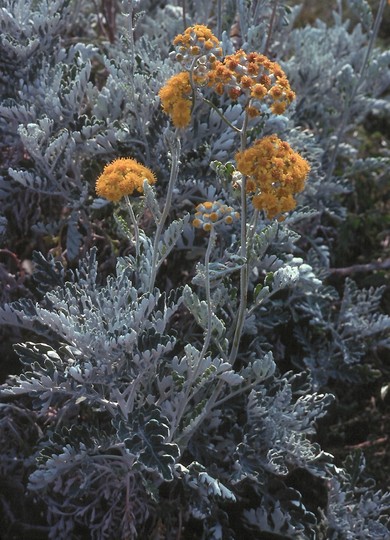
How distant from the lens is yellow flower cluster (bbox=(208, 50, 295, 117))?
1.77 metres

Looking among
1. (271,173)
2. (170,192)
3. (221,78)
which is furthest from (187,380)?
(221,78)

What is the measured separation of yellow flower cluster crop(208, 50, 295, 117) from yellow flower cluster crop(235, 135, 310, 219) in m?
0.09

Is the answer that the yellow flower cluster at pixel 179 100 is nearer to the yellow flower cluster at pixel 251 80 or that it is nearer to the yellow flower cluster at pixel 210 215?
the yellow flower cluster at pixel 251 80

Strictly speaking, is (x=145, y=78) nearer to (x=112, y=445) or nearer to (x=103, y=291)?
(x=103, y=291)

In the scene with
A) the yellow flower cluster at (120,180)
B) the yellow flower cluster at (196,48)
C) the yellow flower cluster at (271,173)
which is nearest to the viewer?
the yellow flower cluster at (271,173)

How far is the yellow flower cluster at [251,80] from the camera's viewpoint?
177cm

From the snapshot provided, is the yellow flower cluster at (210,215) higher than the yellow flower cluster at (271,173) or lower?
lower

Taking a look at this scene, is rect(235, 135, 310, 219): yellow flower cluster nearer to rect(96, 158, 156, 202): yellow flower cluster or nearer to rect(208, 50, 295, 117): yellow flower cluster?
rect(208, 50, 295, 117): yellow flower cluster

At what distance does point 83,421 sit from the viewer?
100.0 inches

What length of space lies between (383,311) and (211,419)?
4.28ft

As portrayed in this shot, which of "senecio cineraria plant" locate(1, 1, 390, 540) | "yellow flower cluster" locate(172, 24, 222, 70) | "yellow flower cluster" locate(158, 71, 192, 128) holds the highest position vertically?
"yellow flower cluster" locate(172, 24, 222, 70)

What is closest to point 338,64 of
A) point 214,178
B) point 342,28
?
point 342,28

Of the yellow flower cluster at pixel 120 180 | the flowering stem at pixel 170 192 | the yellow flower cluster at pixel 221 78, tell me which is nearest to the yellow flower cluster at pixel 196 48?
the yellow flower cluster at pixel 221 78

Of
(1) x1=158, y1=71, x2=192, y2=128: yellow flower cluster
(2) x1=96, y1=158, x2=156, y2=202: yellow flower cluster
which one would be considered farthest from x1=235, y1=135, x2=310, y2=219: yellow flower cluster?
(2) x1=96, y1=158, x2=156, y2=202: yellow flower cluster
